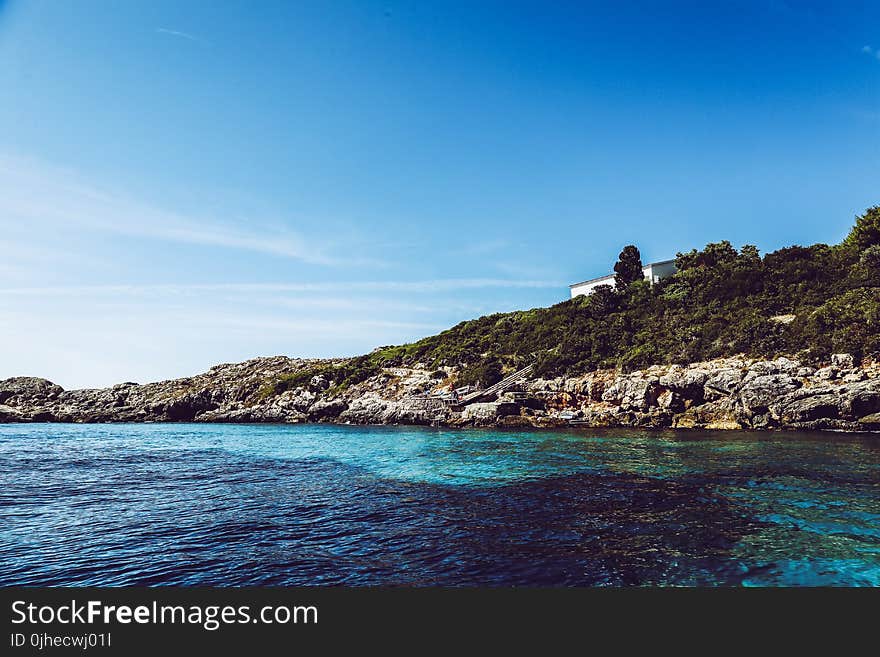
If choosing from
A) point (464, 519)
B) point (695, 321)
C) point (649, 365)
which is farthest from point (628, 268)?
point (464, 519)

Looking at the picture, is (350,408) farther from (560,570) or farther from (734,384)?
(560,570)

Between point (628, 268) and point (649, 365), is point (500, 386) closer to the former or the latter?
point (649, 365)

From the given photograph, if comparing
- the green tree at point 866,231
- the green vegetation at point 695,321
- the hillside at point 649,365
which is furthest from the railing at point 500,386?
the green tree at point 866,231

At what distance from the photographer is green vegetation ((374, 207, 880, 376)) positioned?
4444 centimetres

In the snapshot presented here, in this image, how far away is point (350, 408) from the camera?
6875 cm

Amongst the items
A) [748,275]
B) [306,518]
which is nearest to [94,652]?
[306,518]

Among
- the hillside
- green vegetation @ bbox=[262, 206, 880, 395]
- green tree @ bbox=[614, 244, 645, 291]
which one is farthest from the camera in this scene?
green tree @ bbox=[614, 244, 645, 291]

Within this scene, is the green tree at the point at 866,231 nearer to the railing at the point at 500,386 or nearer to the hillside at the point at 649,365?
the hillside at the point at 649,365

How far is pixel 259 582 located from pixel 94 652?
424cm

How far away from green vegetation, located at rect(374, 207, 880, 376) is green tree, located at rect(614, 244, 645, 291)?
0.27 metres

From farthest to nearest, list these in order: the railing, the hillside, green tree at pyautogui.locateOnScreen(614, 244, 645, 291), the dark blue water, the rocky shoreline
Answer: green tree at pyautogui.locateOnScreen(614, 244, 645, 291), the railing, the hillside, the rocky shoreline, the dark blue water

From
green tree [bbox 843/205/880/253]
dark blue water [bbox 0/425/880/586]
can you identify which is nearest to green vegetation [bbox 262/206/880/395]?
green tree [bbox 843/205/880/253]

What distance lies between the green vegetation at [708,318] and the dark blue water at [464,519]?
19.5 meters

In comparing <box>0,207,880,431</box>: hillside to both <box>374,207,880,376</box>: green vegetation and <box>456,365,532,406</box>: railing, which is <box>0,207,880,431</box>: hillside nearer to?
<box>374,207,880,376</box>: green vegetation
